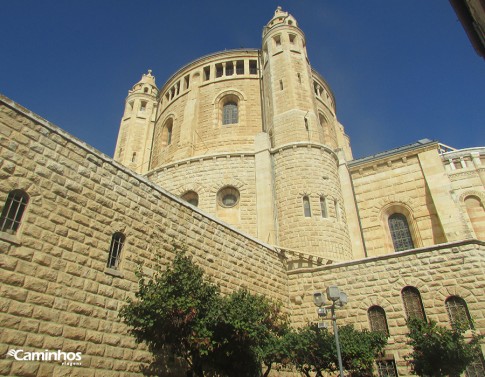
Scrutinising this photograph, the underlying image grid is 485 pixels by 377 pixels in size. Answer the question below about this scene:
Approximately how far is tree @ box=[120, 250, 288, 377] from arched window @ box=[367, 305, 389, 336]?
4522 mm

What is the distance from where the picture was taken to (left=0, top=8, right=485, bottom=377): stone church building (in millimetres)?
6766

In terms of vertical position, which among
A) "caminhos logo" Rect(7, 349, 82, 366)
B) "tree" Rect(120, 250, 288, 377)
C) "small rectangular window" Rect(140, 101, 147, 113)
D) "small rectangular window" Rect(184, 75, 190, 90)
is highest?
"small rectangular window" Rect(140, 101, 147, 113)

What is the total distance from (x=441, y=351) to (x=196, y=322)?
549 centimetres

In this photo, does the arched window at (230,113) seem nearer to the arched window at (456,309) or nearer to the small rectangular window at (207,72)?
the small rectangular window at (207,72)

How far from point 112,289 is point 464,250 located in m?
9.50

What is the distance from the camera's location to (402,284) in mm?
11047

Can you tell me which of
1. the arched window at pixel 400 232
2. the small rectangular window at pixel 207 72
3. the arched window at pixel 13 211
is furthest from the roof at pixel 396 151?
the arched window at pixel 13 211

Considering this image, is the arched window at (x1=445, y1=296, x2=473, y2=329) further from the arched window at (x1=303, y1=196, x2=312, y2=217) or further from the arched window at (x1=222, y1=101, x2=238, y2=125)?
the arched window at (x1=222, y1=101, x2=238, y2=125)

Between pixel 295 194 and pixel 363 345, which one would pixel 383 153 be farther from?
pixel 363 345

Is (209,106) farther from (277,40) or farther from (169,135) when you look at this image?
(277,40)

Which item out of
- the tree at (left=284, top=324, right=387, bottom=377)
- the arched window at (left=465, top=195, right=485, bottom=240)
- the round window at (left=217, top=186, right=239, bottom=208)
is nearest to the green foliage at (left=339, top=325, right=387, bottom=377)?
the tree at (left=284, top=324, right=387, bottom=377)

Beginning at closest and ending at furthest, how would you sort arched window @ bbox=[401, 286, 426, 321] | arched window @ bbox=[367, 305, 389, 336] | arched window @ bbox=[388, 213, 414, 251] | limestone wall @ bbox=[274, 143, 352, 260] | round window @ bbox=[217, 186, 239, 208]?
arched window @ bbox=[401, 286, 426, 321] → arched window @ bbox=[367, 305, 389, 336] → limestone wall @ bbox=[274, 143, 352, 260] → arched window @ bbox=[388, 213, 414, 251] → round window @ bbox=[217, 186, 239, 208]

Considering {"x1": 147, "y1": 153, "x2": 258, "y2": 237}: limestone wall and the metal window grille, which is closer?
{"x1": 147, "y1": 153, "x2": 258, "y2": 237}: limestone wall

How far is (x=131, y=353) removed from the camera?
7602 mm
